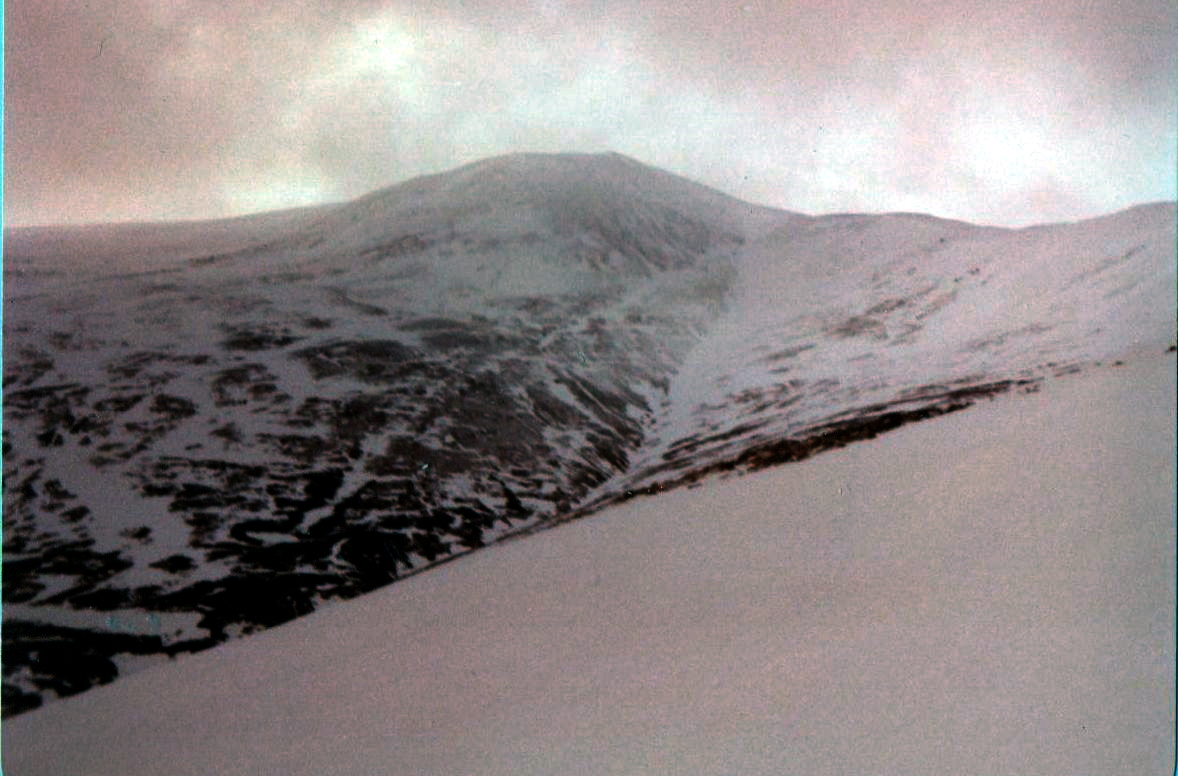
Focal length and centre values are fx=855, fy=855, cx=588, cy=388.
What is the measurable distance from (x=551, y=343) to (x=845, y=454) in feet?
10.0

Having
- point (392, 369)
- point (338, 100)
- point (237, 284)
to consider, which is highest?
point (338, 100)

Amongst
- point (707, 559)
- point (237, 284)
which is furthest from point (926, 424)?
point (237, 284)

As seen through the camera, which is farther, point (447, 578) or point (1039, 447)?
point (447, 578)

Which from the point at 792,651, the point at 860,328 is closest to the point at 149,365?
the point at 860,328

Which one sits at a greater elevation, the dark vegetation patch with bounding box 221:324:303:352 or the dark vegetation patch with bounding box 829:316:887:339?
the dark vegetation patch with bounding box 221:324:303:352

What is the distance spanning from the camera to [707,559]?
11.6 feet

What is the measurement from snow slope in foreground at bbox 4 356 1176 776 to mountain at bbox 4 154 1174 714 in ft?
2.58

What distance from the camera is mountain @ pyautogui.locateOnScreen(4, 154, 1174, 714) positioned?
4.61 metres

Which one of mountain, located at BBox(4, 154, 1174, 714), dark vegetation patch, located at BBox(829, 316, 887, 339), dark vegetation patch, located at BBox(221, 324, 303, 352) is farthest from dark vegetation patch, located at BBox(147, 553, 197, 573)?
dark vegetation patch, located at BBox(829, 316, 887, 339)

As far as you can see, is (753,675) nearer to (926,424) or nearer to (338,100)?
(926,424)

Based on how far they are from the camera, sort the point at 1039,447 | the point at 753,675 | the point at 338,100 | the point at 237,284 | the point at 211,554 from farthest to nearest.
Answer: the point at 237,284
the point at 211,554
the point at 338,100
the point at 1039,447
the point at 753,675

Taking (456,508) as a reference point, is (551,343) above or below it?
above

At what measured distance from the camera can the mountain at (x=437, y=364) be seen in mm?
4613

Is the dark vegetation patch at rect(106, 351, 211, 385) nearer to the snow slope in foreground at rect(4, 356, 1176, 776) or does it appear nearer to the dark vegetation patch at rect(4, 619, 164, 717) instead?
the dark vegetation patch at rect(4, 619, 164, 717)
